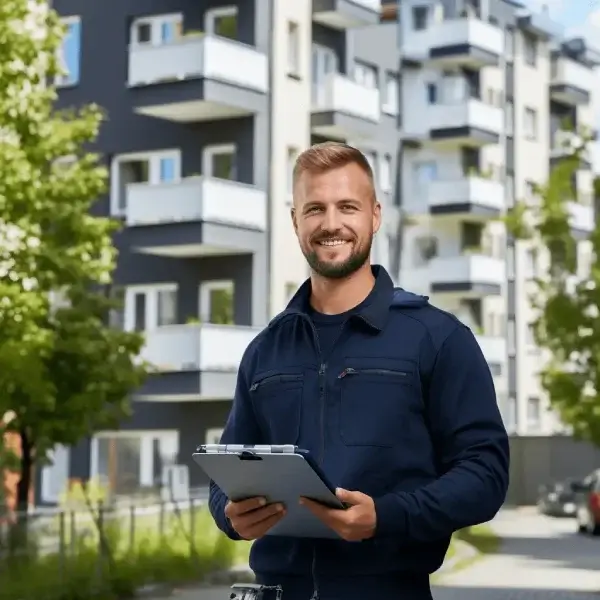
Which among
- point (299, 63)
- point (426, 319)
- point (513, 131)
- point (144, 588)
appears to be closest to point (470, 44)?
point (513, 131)

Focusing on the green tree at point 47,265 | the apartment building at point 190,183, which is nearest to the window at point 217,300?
the apartment building at point 190,183

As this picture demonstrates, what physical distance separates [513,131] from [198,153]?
17899 mm

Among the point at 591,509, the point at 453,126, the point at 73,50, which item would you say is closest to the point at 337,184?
the point at 73,50

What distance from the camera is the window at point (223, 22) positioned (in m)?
26.5

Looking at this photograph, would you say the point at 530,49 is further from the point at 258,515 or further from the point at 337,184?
the point at 258,515

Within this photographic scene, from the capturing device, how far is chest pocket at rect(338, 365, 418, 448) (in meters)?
2.82

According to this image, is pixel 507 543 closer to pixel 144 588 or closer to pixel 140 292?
pixel 140 292

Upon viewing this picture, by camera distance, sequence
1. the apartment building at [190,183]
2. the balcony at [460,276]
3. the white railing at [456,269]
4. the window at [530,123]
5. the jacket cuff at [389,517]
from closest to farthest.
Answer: the jacket cuff at [389,517], the apartment building at [190,183], the balcony at [460,276], the white railing at [456,269], the window at [530,123]

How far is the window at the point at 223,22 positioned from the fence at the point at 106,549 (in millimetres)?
9864

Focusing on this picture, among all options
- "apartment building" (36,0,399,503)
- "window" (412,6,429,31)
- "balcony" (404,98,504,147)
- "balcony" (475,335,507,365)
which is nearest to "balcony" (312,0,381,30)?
"apartment building" (36,0,399,503)

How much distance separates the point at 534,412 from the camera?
43312 mm

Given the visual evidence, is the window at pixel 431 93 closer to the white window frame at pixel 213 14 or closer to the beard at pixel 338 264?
the white window frame at pixel 213 14

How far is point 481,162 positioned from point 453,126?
1998 mm

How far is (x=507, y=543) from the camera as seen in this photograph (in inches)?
Result: 1138
